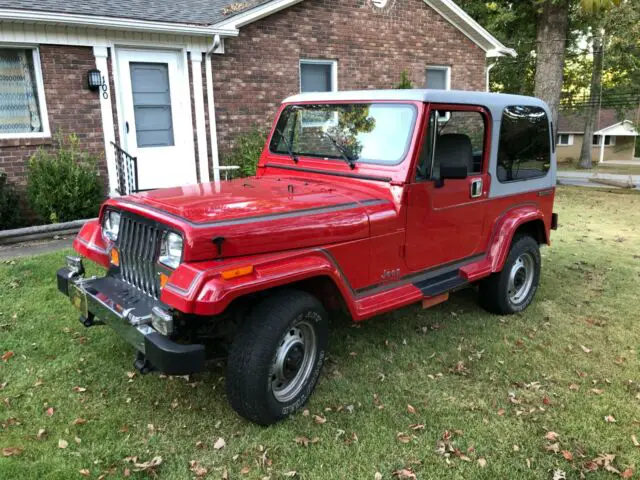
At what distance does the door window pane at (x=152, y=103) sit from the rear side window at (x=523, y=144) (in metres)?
6.16

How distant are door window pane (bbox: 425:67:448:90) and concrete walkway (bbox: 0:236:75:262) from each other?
890 cm

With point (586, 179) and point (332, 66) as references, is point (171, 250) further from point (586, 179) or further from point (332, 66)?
point (586, 179)

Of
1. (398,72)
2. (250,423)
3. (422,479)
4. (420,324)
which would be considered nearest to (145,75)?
(398,72)

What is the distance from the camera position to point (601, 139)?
49562mm

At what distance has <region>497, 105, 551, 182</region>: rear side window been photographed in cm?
459

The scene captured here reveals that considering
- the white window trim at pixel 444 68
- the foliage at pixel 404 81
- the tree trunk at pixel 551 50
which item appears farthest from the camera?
the tree trunk at pixel 551 50

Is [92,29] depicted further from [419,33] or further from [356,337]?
[419,33]

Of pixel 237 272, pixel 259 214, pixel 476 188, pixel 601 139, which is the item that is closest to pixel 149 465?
pixel 237 272

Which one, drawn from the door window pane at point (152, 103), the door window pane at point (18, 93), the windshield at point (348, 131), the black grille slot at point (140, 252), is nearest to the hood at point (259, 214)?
the black grille slot at point (140, 252)

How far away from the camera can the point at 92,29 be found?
7805mm

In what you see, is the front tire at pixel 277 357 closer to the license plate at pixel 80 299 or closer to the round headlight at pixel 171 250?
the round headlight at pixel 171 250

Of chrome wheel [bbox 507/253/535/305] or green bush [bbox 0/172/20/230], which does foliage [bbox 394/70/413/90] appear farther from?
green bush [bbox 0/172/20/230]

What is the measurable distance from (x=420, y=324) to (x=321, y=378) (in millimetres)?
1349

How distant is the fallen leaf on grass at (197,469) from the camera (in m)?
2.79
